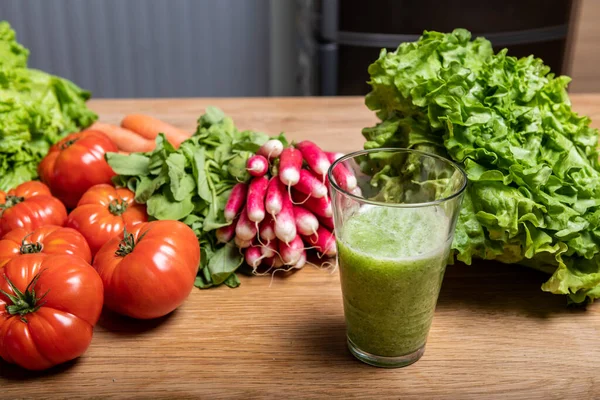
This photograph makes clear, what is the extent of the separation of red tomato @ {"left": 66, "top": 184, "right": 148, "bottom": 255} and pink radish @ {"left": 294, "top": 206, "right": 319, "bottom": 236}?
0.31 m

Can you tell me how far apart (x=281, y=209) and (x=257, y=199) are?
0.17 ft

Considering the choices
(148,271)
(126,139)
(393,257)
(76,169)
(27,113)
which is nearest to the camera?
(393,257)

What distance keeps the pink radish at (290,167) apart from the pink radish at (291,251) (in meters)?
0.12

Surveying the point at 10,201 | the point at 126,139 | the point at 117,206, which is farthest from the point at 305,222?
the point at 126,139

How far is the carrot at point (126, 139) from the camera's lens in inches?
66.7

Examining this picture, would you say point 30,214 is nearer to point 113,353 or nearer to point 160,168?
point 160,168

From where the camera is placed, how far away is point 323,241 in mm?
1272

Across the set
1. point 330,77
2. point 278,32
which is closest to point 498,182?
point 330,77

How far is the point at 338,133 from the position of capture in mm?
1813

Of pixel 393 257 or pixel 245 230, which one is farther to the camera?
pixel 245 230

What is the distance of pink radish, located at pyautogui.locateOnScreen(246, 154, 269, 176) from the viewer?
1262 mm

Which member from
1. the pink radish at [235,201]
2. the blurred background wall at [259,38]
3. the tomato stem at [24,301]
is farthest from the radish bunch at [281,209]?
the blurred background wall at [259,38]

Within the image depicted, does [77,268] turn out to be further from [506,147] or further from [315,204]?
[506,147]

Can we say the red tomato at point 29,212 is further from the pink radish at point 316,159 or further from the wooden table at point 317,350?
the pink radish at point 316,159
